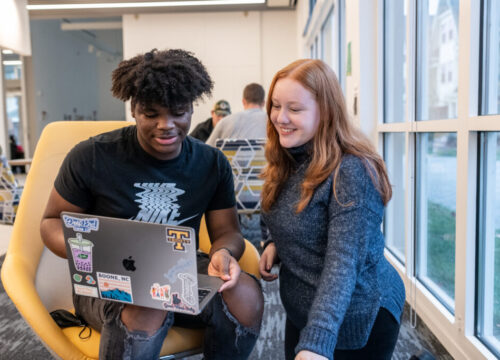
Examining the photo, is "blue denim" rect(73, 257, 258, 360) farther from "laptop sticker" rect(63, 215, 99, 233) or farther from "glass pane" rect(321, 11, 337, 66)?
"glass pane" rect(321, 11, 337, 66)

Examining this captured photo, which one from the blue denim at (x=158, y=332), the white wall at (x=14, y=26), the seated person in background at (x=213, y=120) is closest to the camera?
the blue denim at (x=158, y=332)

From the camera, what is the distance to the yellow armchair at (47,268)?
1091 millimetres

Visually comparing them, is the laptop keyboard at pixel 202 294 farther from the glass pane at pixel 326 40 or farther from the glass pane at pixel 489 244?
the glass pane at pixel 326 40

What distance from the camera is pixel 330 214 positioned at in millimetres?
943

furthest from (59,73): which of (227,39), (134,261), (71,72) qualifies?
(134,261)

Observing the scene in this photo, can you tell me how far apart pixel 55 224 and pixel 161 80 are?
1.48 ft

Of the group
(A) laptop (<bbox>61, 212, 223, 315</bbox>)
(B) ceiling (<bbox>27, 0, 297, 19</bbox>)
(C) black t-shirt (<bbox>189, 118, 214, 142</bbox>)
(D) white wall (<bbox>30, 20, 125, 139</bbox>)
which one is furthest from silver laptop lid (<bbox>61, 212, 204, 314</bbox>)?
(D) white wall (<bbox>30, 20, 125, 139</bbox>)

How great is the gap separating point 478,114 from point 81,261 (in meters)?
1.22

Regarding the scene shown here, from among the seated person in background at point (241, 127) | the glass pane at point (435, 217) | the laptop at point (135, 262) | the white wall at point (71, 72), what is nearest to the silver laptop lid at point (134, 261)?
the laptop at point (135, 262)

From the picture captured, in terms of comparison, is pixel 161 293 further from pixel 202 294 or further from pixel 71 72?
pixel 71 72

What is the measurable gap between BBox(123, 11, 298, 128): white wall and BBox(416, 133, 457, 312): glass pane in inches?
207

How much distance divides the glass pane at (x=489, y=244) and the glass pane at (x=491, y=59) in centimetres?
9

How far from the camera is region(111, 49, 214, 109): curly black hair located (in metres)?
1.13

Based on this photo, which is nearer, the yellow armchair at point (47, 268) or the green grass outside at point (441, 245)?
the yellow armchair at point (47, 268)
